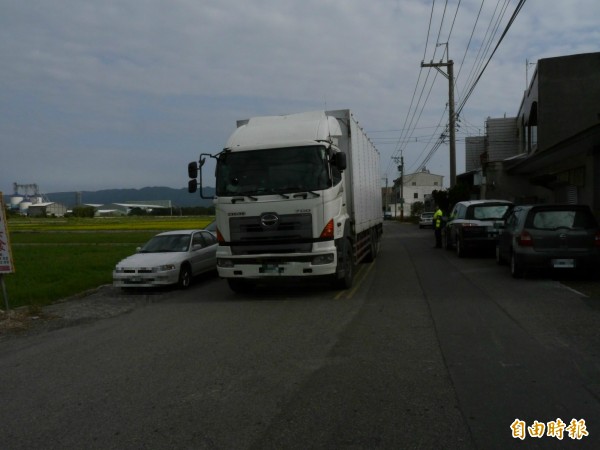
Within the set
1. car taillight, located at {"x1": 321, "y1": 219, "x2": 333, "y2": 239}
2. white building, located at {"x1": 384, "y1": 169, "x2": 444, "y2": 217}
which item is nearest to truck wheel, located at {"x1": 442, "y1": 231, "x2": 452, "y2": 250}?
car taillight, located at {"x1": 321, "y1": 219, "x2": 333, "y2": 239}

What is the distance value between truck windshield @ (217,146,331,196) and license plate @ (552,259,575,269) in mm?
5098

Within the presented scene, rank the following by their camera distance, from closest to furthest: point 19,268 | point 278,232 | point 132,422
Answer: point 132,422 < point 278,232 < point 19,268

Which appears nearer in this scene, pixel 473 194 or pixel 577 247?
pixel 577 247

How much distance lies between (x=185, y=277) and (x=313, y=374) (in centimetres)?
821

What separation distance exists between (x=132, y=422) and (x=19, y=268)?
16131mm

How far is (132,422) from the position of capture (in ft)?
15.1

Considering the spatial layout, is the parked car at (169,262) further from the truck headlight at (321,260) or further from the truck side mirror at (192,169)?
the truck headlight at (321,260)

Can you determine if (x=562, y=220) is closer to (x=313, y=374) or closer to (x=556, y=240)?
(x=556, y=240)

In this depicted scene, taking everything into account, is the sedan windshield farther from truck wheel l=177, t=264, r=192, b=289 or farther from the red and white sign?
the red and white sign

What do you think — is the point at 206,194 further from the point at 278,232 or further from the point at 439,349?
the point at 439,349

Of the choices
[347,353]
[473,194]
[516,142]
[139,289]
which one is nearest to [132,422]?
[347,353]

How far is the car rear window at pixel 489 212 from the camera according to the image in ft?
57.1

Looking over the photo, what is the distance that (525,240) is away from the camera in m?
11.8

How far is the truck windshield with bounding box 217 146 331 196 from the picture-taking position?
10367 mm
